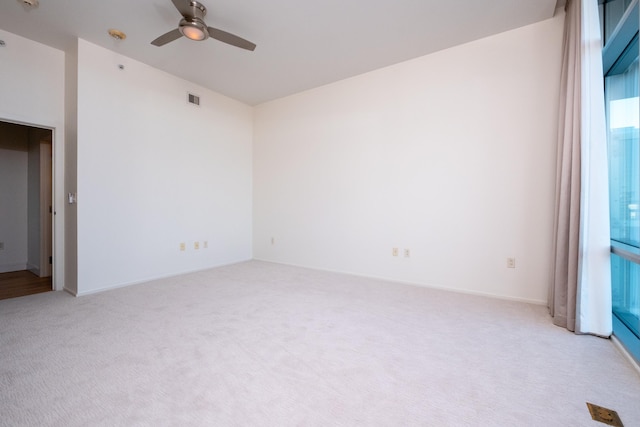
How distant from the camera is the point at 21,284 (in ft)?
11.7

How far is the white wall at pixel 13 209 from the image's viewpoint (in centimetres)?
420

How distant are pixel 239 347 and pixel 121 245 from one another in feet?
8.32

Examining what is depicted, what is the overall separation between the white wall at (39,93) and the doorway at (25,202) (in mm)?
952

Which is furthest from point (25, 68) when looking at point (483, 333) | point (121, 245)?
point (483, 333)

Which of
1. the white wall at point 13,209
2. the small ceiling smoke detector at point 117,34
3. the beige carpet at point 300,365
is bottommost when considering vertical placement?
the beige carpet at point 300,365

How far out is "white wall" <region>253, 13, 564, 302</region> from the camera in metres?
2.91

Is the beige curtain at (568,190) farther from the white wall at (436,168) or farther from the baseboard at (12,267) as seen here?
the baseboard at (12,267)

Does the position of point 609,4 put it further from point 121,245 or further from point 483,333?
point 121,245

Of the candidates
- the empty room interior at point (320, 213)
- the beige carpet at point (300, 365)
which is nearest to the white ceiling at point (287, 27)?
the empty room interior at point (320, 213)

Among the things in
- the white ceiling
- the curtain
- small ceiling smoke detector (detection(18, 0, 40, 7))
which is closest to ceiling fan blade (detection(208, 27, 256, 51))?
the white ceiling

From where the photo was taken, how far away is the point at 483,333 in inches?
87.4

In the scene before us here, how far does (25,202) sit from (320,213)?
4721 mm

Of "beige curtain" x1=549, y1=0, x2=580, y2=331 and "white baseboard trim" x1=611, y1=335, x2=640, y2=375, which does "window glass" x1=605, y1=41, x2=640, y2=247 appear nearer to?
"beige curtain" x1=549, y1=0, x2=580, y2=331

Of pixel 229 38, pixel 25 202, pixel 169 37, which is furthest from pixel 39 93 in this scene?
pixel 229 38
